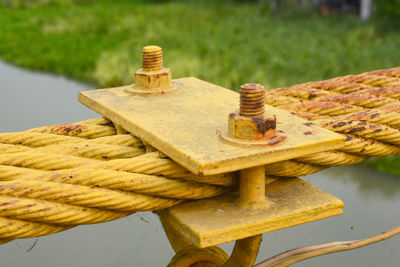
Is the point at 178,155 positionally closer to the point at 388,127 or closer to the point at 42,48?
the point at 388,127

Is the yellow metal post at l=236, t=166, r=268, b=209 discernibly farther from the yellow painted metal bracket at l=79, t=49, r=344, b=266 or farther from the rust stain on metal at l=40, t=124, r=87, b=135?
the rust stain on metal at l=40, t=124, r=87, b=135

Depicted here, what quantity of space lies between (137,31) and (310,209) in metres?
6.56

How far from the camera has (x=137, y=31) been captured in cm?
688

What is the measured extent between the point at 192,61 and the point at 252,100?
4.47 m

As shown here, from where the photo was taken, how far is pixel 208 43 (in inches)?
226

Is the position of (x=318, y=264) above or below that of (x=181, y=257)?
below

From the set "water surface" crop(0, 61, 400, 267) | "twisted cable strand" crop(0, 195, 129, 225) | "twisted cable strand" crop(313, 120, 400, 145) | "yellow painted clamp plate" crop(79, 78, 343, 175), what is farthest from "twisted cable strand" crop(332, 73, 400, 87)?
"water surface" crop(0, 61, 400, 267)

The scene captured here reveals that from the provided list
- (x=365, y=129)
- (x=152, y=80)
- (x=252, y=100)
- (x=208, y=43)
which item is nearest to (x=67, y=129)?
(x=152, y=80)

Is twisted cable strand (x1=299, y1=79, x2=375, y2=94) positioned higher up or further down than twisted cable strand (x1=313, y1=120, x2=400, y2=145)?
higher up

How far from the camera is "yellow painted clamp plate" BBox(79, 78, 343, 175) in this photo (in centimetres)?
48

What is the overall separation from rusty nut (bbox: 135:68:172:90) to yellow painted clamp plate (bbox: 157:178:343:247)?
194mm

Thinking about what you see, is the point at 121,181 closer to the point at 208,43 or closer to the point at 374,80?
the point at 374,80

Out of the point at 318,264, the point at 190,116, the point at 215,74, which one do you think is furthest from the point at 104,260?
the point at 215,74

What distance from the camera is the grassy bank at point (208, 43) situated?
4590 millimetres
